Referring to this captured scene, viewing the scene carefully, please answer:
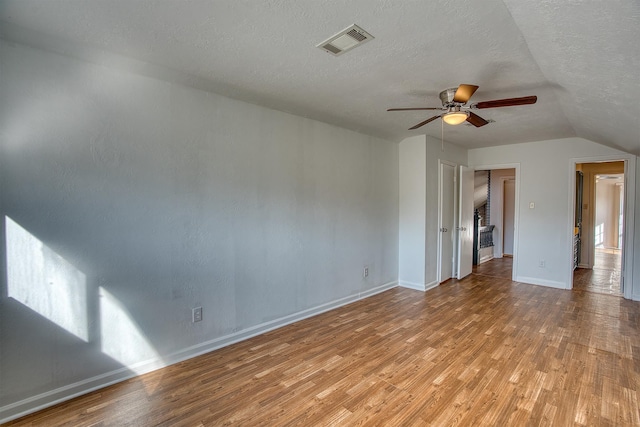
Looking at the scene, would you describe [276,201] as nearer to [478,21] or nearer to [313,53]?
[313,53]

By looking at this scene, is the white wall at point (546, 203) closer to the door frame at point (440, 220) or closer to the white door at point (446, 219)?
the door frame at point (440, 220)

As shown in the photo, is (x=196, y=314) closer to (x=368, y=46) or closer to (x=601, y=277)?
(x=368, y=46)

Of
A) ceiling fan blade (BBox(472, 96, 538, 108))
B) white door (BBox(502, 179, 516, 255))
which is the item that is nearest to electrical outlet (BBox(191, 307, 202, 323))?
ceiling fan blade (BBox(472, 96, 538, 108))

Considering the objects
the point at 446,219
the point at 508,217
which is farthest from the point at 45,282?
the point at 508,217

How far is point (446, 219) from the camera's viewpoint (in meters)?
5.04

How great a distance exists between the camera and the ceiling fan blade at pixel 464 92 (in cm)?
217

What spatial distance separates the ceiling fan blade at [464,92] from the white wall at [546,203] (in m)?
3.48

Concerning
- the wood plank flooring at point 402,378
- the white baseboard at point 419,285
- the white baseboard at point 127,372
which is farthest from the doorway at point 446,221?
the white baseboard at point 127,372

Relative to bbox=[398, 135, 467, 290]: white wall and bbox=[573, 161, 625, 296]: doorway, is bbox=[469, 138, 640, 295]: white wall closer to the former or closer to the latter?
bbox=[573, 161, 625, 296]: doorway

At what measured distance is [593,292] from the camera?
175 inches

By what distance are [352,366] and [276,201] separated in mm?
1782

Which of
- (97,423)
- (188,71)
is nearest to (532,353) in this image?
(97,423)

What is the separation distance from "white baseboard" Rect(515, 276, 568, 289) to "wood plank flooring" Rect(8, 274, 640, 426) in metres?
1.13

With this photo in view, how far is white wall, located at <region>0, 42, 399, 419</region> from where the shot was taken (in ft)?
6.24
